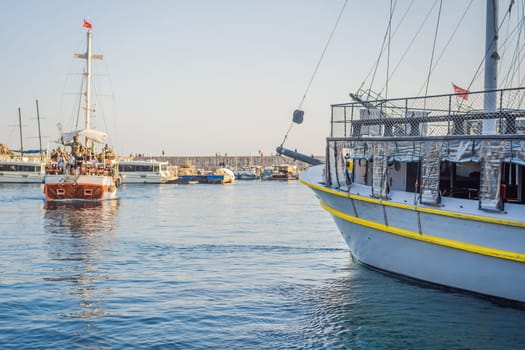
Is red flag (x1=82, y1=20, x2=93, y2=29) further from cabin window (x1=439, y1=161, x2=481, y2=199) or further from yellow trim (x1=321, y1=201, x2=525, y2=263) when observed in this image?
cabin window (x1=439, y1=161, x2=481, y2=199)

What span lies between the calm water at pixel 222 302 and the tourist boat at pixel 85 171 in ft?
79.9

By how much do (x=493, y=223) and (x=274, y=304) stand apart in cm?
509

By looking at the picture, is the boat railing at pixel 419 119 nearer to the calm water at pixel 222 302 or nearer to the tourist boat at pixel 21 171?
the calm water at pixel 222 302

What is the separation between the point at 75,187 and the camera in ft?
162

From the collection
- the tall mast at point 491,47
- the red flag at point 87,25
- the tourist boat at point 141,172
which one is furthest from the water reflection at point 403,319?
the tourist boat at point 141,172

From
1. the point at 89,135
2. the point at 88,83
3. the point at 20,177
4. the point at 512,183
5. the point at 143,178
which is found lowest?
the point at 143,178

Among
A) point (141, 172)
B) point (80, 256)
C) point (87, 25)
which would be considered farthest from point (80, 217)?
point (141, 172)

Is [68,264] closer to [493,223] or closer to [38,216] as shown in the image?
[493,223]

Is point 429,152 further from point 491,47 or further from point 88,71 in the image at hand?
point 88,71

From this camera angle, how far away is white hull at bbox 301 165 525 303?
505 inches

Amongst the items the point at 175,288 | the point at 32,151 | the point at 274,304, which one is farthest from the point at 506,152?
the point at 32,151

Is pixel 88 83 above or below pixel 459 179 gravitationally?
above

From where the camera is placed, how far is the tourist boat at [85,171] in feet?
161

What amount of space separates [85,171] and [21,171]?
172ft
